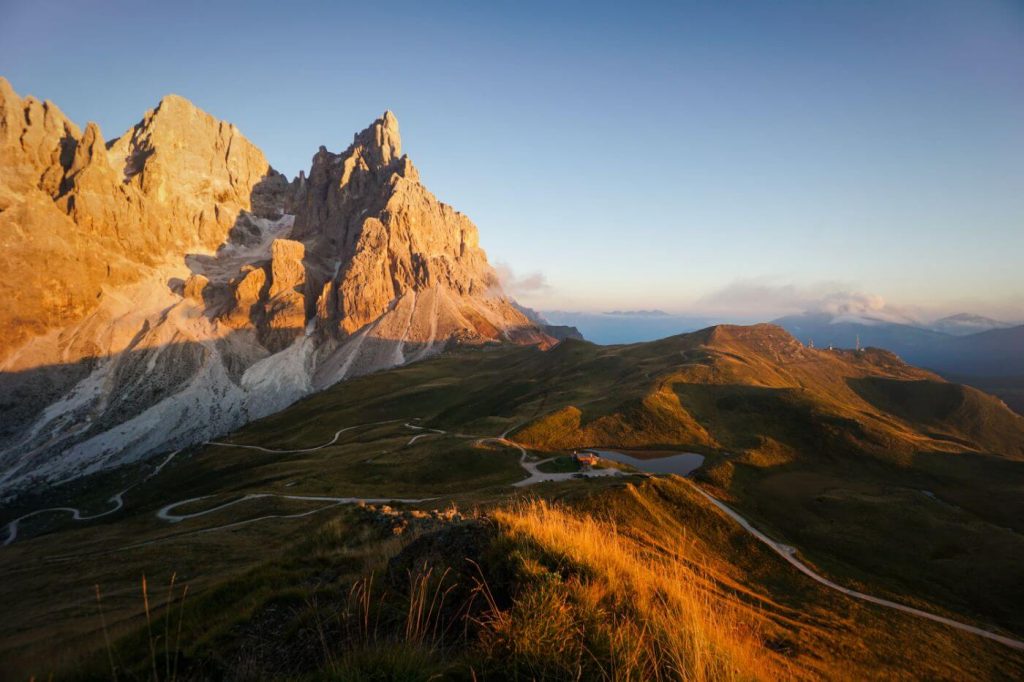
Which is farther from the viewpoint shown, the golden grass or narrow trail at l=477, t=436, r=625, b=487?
narrow trail at l=477, t=436, r=625, b=487

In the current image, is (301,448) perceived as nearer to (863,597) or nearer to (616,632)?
(863,597)

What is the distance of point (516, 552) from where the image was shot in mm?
7402

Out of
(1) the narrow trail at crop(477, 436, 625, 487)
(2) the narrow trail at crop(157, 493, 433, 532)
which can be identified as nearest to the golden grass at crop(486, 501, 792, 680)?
(2) the narrow trail at crop(157, 493, 433, 532)

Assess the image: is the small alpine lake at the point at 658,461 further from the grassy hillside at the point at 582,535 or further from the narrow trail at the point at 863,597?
the narrow trail at the point at 863,597

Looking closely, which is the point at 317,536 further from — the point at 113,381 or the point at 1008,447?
the point at 113,381

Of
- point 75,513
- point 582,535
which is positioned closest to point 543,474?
point 582,535

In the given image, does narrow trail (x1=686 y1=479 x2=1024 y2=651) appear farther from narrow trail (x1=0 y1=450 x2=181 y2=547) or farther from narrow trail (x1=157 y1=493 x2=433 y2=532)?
narrow trail (x1=0 y1=450 x2=181 y2=547)

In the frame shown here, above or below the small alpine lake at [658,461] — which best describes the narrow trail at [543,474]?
above

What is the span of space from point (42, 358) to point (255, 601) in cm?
21806

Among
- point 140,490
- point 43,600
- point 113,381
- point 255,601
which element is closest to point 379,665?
point 255,601

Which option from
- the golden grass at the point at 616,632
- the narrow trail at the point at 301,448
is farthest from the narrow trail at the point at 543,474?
the narrow trail at the point at 301,448

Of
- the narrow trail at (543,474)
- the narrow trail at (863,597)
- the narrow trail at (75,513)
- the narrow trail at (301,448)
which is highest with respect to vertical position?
the narrow trail at (543,474)

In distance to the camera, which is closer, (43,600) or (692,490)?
(43,600)

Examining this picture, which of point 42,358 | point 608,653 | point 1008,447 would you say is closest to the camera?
point 608,653
